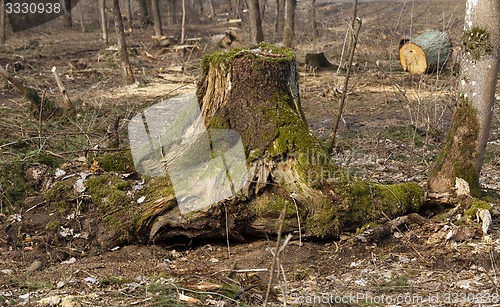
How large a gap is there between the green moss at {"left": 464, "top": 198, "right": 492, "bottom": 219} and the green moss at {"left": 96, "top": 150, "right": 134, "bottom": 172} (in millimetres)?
3092

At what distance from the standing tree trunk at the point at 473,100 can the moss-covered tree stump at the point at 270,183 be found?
0.39 meters

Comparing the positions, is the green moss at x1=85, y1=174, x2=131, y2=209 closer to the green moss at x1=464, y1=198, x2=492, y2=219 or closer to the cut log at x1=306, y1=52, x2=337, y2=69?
the green moss at x1=464, y1=198, x2=492, y2=219

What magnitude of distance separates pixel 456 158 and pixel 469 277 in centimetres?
142

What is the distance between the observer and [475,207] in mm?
4902

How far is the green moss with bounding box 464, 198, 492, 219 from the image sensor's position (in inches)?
192

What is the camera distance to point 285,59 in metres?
5.27

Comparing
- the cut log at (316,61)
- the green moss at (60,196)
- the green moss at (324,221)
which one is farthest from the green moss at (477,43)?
the cut log at (316,61)

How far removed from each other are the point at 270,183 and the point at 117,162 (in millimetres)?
1656

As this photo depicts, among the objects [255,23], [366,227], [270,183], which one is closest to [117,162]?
[270,183]

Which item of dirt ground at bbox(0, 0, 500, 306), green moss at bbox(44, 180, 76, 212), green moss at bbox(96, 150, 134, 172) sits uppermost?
green moss at bbox(96, 150, 134, 172)

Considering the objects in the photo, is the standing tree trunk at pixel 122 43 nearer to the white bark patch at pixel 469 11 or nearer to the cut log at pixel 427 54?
the cut log at pixel 427 54

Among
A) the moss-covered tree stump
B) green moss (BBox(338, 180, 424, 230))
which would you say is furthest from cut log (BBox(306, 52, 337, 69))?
green moss (BBox(338, 180, 424, 230))

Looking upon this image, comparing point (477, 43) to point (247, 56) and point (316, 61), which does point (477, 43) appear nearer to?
point (247, 56)

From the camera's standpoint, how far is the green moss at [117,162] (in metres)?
5.68
